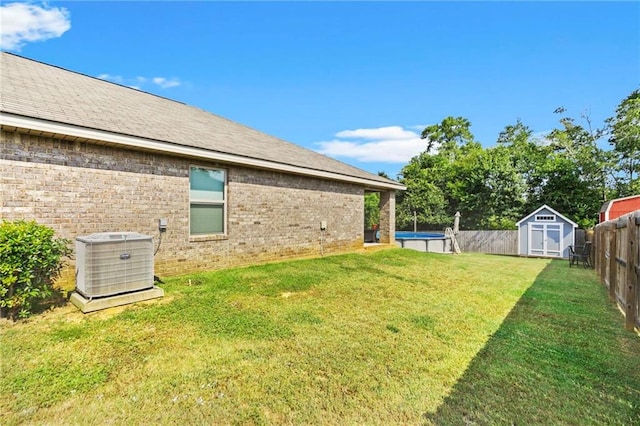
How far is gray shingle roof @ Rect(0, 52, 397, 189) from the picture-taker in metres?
5.35

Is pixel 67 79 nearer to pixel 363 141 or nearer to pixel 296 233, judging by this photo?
pixel 296 233

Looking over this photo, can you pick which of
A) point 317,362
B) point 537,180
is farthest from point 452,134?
point 317,362

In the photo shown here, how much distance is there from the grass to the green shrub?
0.33 m

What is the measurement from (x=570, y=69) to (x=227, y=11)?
49.3 ft

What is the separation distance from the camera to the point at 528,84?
15.4 meters

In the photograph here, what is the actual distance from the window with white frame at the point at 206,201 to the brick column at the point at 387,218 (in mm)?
7778

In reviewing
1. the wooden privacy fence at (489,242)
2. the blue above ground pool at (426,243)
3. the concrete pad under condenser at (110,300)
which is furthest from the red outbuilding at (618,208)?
the concrete pad under condenser at (110,300)

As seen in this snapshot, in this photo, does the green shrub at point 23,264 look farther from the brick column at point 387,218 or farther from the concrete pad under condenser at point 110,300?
the brick column at point 387,218

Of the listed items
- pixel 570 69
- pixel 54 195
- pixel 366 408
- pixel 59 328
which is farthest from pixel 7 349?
pixel 570 69

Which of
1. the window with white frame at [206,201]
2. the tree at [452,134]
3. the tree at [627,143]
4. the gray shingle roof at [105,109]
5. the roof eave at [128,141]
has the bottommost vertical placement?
the window with white frame at [206,201]

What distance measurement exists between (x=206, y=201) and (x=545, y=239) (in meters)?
18.6

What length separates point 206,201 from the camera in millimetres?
7207

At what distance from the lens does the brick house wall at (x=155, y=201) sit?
16.0ft

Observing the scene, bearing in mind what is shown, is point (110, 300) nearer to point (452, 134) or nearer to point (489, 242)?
point (489, 242)
